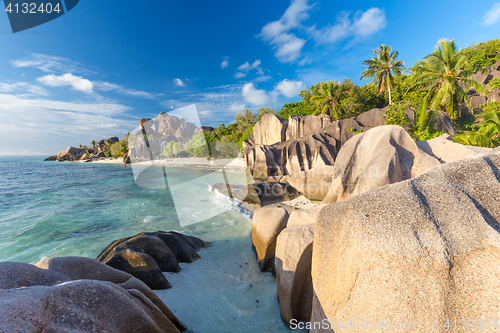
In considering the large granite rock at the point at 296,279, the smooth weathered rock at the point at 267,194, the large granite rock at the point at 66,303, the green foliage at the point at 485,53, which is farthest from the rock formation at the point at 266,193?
the green foliage at the point at 485,53

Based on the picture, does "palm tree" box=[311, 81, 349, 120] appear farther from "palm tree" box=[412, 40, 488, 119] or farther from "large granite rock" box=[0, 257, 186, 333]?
"large granite rock" box=[0, 257, 186, 333]

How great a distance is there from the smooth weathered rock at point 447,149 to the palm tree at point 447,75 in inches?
468

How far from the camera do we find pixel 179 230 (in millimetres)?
8062

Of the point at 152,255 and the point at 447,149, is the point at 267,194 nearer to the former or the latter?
the point at 152,255

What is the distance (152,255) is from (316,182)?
27.1 ft

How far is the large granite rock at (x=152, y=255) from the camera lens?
3.91 metres

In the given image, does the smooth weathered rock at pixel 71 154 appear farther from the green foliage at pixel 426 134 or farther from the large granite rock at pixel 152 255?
the green foliage at pixel 426 134

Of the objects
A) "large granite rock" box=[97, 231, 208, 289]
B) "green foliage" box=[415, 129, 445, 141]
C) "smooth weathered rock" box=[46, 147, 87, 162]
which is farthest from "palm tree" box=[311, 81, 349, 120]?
"smooth weathered rock" box=[46, 147, 87, 162]

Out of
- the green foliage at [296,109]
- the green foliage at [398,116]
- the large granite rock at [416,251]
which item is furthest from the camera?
the green foliage at [296,109]

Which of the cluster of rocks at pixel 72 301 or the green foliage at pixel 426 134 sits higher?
the green foliage at pixel 426 134

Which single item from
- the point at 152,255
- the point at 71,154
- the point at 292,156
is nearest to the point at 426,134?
the point at 292,156

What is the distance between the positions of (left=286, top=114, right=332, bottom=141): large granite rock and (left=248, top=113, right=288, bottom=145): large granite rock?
1007 millimetres

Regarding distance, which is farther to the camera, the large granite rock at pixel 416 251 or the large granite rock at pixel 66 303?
the large granite rock at pixel 416 251

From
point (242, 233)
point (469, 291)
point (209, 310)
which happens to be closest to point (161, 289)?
point (209, 310)
